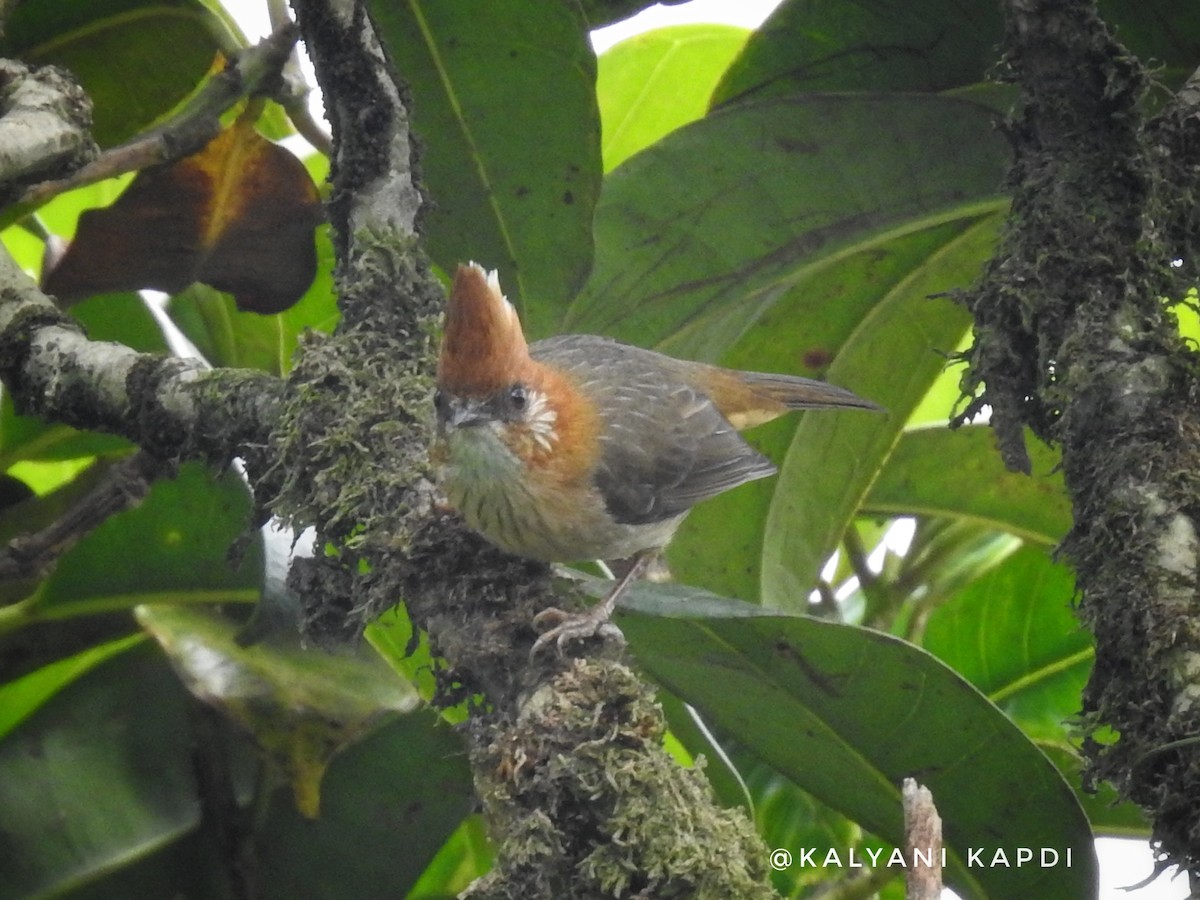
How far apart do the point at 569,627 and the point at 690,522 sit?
1.30 meters

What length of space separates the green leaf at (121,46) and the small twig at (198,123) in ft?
0.98

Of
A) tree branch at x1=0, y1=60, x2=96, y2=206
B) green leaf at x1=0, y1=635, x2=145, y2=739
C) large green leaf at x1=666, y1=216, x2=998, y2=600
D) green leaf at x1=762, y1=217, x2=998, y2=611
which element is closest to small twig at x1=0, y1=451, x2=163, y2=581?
green leaf at x1=0, y1=635, x2=145, y2=739

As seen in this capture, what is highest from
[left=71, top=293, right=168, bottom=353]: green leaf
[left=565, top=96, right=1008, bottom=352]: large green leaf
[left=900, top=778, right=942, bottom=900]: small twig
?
[left=565, top=96, right=1008, bottom=352]: large green leaf

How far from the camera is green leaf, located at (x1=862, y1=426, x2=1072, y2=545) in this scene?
305 centimetres

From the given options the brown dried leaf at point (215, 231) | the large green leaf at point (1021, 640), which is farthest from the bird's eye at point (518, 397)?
the large green leaf at point (1021, 640)

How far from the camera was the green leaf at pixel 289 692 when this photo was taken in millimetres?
2139

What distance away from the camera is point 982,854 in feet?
7.64

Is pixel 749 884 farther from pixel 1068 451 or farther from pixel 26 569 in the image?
pixel 26 569

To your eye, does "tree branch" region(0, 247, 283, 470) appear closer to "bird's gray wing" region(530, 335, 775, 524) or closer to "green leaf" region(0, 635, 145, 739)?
"green leaf" region(0, 635, 145, 739)

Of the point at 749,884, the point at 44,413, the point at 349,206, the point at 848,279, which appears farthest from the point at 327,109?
the point at 749,884

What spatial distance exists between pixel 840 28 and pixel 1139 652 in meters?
1.65

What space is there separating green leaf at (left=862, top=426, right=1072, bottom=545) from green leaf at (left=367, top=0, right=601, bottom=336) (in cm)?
103

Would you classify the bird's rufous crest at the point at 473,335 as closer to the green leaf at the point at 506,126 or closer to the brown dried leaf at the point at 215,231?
the green leaf at the point at 506,126

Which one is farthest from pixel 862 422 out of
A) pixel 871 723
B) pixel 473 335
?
pixel 473 335
